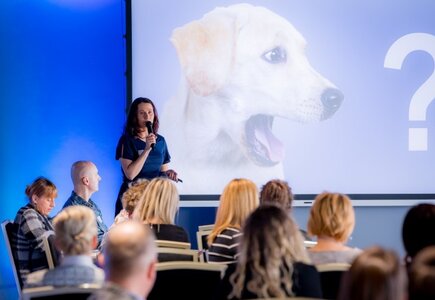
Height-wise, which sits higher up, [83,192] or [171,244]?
[83,192]

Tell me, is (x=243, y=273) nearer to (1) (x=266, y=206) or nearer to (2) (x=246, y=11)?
(1) (x=266, y=206)

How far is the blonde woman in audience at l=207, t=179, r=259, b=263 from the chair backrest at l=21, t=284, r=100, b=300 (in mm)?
1427

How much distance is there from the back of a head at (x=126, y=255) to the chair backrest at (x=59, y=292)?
1.68 ft

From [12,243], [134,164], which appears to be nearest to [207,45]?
[134,164]

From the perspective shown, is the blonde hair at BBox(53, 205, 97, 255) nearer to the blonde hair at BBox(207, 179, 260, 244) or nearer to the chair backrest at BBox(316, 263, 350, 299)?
the chair backrest at BBox(316, 263, 350, 299)

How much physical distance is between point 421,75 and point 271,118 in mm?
1403

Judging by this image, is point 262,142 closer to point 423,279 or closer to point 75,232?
point 75,232

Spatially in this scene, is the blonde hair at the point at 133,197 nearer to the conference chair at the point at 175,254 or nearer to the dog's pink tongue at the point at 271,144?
the conference chair at the point at 175,254

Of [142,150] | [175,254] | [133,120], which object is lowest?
[175,254]

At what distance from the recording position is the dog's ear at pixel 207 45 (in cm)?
711

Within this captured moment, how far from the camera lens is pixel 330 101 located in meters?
7.14

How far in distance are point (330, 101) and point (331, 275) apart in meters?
3.69

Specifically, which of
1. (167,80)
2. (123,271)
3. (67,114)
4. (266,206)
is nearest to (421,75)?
(167,80)

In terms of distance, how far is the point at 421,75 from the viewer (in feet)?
23.5
